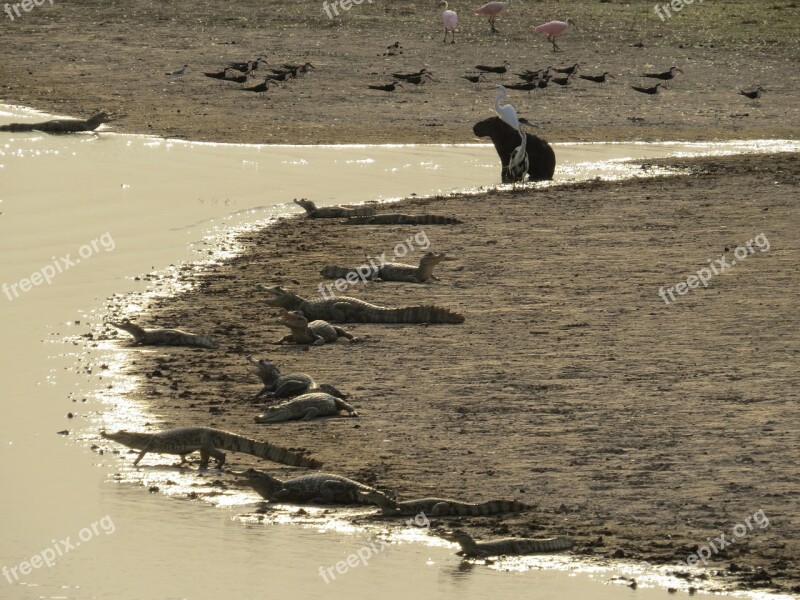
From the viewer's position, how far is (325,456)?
30.1 ft

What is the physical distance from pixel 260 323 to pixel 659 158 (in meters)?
12.3

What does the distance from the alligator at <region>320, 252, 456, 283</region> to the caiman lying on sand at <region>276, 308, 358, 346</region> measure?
7.97 feet

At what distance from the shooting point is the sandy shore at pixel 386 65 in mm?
26750

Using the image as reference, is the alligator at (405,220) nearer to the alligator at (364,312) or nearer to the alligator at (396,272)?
the alligator at (396,272)

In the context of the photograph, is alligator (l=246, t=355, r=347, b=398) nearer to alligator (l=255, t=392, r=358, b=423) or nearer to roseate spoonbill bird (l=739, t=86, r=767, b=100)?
alligator (l=255, t=392, r=358, b=423)

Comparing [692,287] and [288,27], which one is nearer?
[692,287]

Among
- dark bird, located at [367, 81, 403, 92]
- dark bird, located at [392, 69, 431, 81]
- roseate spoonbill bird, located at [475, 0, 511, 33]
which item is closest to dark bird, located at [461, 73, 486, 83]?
dark bird, located at [392, 69, 431, 81]

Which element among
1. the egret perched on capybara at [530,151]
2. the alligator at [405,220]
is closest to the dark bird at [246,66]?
the egret perched on capybara at [530,151]

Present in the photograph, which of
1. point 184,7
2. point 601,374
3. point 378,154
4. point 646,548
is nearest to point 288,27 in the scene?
point 184,7

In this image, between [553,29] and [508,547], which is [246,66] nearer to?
[553,29]

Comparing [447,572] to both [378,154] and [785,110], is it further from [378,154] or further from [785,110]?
[785,110]

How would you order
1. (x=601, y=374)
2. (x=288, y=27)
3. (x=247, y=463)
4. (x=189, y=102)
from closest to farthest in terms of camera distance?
(x=247, y=463)
(x=601, y=374)
(x=189, y=102)
(x=288, y=27)

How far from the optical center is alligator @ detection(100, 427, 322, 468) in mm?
9023

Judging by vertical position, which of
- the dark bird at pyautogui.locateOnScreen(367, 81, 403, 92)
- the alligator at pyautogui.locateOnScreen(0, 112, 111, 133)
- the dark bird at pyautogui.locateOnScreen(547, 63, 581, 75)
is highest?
the dark bird at pyautogui.locateOnScreen(547, 63, 581, 75)
